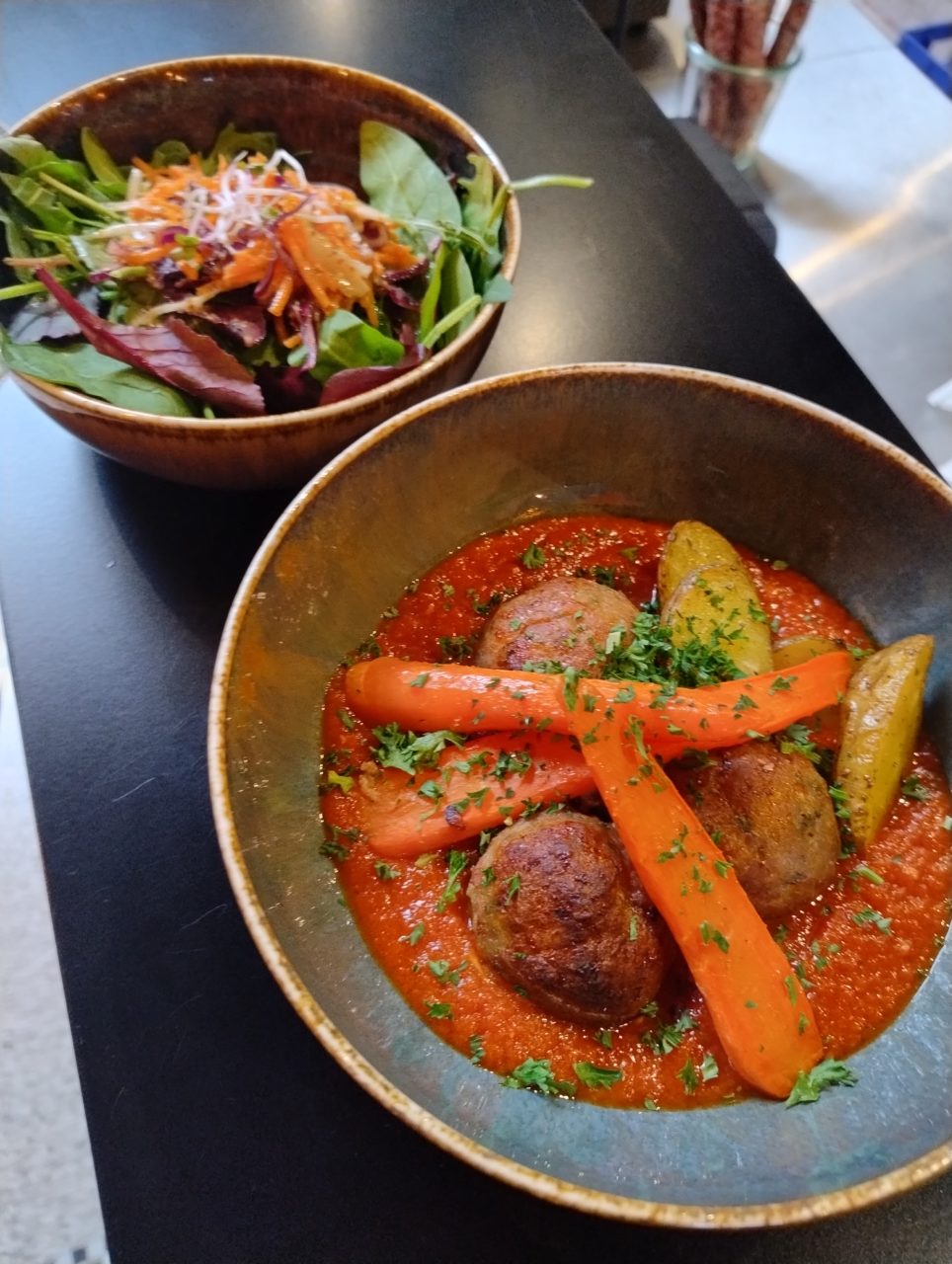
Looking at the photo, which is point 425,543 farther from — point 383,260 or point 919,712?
point 919,712

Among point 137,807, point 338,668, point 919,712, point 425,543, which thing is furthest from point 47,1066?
point 919,712

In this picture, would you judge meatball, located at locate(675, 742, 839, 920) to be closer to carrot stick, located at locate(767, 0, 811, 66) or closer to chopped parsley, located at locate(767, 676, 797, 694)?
chopped parsley, located at locate(767, 676, 797, 694)

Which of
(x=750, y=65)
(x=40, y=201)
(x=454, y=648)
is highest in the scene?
(x=750, y=65)

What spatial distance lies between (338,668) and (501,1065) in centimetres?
65

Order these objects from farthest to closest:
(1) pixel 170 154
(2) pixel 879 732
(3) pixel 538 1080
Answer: (1) pixel 170 154
(2) pixel 879 732
(3) pixel 538 1080

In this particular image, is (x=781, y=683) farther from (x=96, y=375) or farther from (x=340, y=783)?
(x=96, y=375)

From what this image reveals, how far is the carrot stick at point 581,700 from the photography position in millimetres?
1354

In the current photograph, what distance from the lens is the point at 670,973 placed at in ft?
4.33

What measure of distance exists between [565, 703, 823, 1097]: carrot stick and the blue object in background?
523 cm

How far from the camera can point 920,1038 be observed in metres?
1.25

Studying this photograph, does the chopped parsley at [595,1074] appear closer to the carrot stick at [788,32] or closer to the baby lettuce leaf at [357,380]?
the baby lettuce leaf at [357,380]

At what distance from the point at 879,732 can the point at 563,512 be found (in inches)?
26.9

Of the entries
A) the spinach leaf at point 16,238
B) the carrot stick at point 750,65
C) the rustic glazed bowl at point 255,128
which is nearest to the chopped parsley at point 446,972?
the rustic glazed bowl at point 255,128

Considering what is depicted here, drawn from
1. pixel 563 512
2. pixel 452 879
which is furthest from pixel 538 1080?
pixel 563 512
